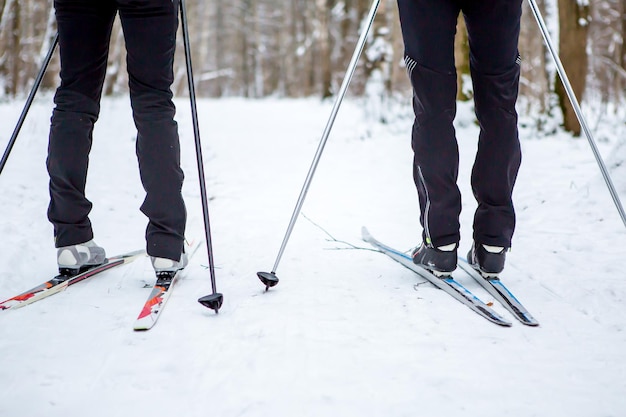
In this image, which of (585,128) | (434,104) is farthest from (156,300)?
(585,128)

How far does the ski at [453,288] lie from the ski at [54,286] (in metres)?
1.29

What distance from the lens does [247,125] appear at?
9523 millimetres

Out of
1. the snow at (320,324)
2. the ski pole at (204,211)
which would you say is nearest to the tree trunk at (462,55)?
the snow at (320,324)

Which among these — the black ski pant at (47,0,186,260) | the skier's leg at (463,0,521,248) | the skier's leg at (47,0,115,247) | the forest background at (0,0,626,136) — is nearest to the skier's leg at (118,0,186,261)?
the black ski pant at (47,0,186,260)

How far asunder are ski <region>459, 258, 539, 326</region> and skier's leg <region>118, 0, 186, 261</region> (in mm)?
1260

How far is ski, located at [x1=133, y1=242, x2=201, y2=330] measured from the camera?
1.97m

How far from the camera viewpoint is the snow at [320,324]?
151cm

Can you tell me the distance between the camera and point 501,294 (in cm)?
225

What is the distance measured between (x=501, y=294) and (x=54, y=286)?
69.1 inches

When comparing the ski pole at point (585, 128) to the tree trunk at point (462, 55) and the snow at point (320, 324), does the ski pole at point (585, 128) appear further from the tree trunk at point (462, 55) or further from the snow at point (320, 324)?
the tree trunk at point (462, 55)

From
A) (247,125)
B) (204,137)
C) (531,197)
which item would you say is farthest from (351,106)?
(531,197)

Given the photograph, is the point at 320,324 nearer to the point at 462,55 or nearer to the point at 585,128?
the point at 585,128

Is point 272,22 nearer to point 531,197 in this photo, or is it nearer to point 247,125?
point 247,125

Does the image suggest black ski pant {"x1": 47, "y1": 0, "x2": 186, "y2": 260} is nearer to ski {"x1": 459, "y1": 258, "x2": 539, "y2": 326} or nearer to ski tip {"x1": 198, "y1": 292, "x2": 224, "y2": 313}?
ski tip {"x1": 198, "y1": 292, "x2": 224, "y2": 313}
